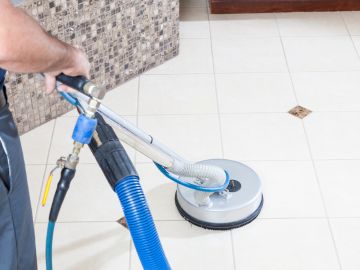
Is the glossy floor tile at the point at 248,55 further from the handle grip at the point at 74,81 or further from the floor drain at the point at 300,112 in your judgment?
the handle grip at the point at 74,81

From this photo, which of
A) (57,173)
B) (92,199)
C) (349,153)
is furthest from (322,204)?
(57,173)

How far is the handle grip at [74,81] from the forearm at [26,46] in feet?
0.09

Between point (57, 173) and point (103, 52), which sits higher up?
point (103, 52)

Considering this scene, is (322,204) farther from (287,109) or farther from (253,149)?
(287,109)

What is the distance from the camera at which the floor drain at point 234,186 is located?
109 inches

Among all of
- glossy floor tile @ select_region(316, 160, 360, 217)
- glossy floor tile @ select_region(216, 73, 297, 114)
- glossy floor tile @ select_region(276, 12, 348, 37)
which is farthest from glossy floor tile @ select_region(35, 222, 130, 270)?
glossy floor tile @ select_region(276, 12, 348, 37)

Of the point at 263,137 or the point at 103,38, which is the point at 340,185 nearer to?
the point at 263,137

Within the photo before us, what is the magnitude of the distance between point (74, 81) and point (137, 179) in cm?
37

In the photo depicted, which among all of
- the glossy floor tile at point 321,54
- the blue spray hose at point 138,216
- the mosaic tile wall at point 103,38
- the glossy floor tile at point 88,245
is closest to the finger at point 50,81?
the blue spray hose at point 138,216

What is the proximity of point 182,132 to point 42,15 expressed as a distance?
2.83 ft

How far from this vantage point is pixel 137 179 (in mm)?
1809

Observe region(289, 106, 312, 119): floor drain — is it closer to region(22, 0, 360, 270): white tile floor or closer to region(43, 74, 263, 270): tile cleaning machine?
region(22, 0, 360, 270): white tile floor

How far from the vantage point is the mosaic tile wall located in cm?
312

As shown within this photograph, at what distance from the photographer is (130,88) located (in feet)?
11.9
